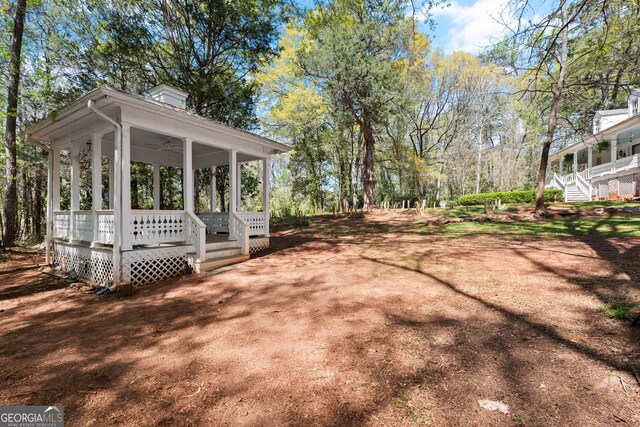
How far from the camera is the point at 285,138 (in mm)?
22922

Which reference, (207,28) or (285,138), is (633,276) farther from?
(285,138)

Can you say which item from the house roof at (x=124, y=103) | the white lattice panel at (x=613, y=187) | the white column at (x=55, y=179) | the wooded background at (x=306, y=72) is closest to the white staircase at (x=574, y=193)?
the white lattice panel at (x=613, y=187)

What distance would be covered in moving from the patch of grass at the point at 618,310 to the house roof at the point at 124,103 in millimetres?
7939

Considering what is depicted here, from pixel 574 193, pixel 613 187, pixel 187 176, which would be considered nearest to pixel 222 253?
pixel 187 176

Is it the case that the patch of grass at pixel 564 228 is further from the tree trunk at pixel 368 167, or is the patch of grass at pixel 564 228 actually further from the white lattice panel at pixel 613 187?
the white lattice panel at pixel 613 187

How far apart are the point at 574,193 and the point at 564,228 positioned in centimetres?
1469

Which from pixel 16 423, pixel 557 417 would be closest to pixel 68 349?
pixel 16 423

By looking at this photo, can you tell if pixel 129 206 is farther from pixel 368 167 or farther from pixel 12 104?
pixel 368 167

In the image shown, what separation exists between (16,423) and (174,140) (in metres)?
7.69

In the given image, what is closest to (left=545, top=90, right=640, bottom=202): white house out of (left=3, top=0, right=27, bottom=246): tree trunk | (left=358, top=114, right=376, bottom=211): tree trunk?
(left=358, top=114, right=376, bottom=211): tree trunk

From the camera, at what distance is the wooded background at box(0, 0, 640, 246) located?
7.50 meters

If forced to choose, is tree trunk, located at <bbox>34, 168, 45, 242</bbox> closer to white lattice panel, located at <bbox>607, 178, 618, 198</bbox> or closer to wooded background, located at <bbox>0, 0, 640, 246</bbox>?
wooded background, located at <bbox>0, 0, 640, 246</bbox>

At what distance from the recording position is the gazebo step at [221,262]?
6.65 m

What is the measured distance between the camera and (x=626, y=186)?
17.1m
